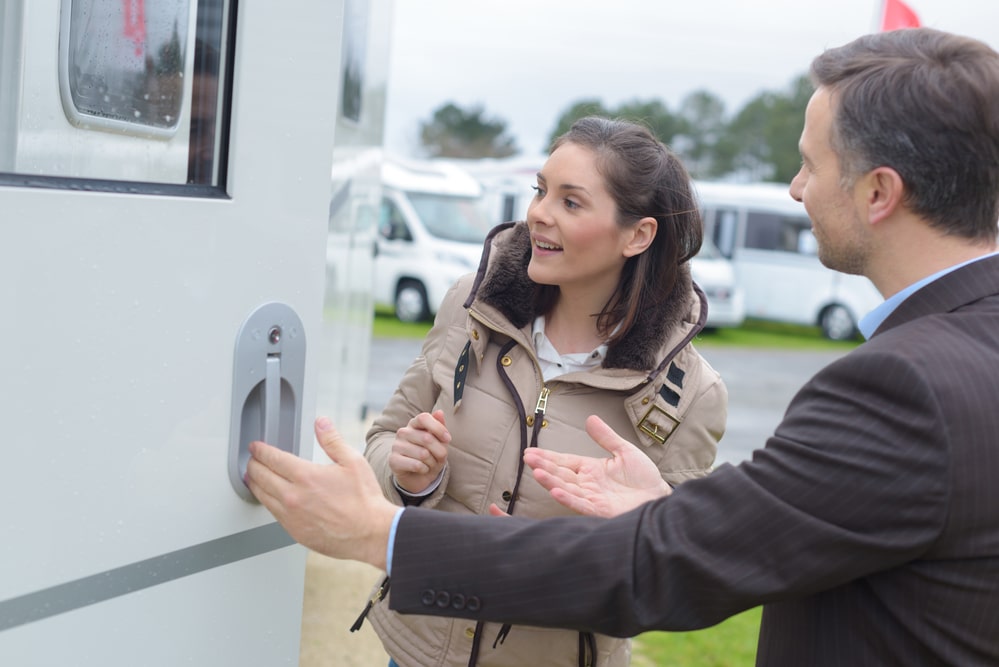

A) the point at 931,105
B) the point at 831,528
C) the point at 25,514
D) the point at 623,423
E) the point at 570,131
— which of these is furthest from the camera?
the point at 570,131

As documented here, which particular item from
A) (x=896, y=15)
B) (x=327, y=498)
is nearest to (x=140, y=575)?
(x=327, y=498)

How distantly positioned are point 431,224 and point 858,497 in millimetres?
14372

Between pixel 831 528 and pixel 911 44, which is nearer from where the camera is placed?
pixel 831 528

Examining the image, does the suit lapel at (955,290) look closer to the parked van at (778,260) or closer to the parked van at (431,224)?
the parked van at (431,224)

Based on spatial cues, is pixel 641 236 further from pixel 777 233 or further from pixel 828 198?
pixel 777 233

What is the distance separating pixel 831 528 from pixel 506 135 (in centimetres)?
4848

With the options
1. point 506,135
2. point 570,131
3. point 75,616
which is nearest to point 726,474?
point 75,616

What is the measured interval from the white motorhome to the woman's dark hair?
0.92 meters

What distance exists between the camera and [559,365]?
6.93 feet

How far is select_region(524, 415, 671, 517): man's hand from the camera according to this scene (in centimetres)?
162

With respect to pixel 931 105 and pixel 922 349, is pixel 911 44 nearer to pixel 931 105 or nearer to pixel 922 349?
pixel 931 105

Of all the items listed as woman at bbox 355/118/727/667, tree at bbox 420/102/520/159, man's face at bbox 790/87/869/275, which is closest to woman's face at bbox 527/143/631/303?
woman at bbox 355/118/727/667

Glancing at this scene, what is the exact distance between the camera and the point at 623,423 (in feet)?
6.66

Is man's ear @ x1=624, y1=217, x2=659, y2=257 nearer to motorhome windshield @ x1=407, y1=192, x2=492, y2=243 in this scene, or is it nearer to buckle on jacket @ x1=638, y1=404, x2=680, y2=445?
buckle on jacket @ x1=638, y1=404, x2=680, y2=445
